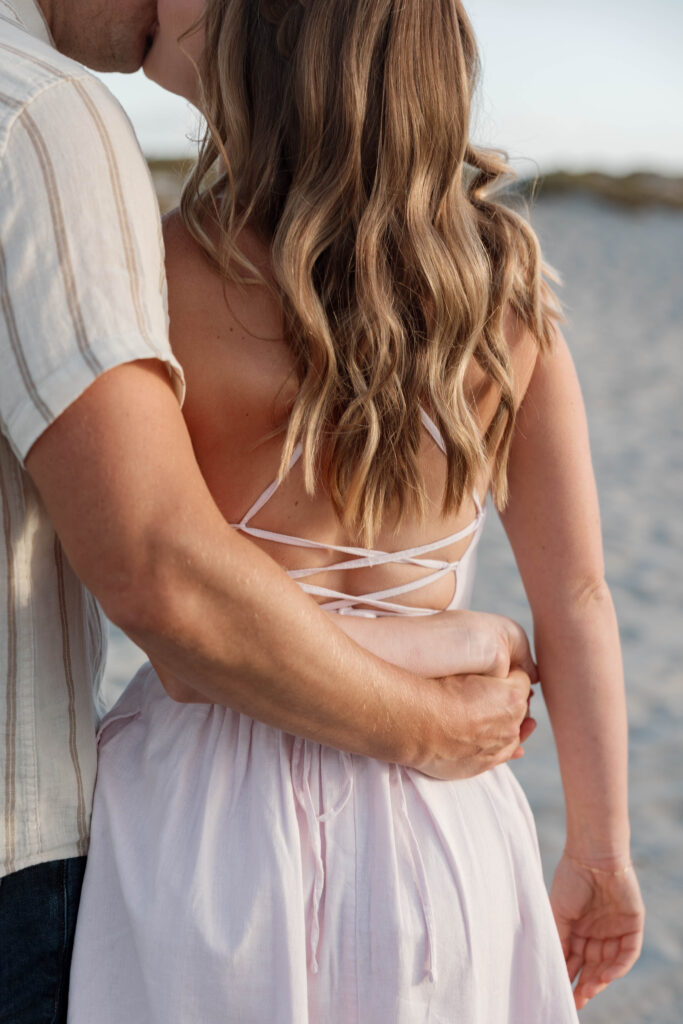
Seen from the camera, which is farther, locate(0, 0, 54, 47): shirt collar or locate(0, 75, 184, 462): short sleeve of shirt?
locate(0, 0, 54, 47): shirt collar

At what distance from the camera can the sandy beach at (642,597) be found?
313 centimetres

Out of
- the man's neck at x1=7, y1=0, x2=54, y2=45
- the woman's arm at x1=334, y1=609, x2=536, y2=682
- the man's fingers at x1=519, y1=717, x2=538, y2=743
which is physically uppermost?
the man's neck at x1=7, y1=0, x2=54, y2=45

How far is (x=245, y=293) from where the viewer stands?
1.26 metres

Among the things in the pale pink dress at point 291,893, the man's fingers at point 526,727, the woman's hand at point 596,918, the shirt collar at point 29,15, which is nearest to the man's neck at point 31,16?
the shirt collar at point 29,15

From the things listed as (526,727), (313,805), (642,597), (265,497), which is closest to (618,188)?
(642,597)

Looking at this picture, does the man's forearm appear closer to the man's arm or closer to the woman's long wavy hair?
the man's arm

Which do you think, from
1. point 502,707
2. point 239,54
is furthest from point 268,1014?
point 239,54

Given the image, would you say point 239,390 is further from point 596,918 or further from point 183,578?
point 596,918

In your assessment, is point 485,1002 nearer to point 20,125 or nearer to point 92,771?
point 92,771

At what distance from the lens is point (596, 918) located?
173 centimetres

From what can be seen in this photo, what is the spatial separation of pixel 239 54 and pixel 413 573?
74 cm

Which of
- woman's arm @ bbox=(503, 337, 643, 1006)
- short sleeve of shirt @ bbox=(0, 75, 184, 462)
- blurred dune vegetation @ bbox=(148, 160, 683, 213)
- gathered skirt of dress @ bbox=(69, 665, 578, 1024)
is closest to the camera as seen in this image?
short sleeve of shirt @ bbox=(0, 75, 184, 462)

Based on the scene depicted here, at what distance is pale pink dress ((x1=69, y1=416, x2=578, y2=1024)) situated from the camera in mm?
1177

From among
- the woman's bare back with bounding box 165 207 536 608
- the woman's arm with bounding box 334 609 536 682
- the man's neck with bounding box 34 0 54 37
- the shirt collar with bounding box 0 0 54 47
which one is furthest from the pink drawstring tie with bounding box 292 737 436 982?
the man's neck with bounding box 34 0 54 37
